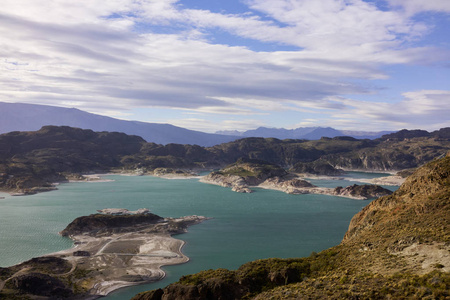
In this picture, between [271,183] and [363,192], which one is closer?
[363,192]

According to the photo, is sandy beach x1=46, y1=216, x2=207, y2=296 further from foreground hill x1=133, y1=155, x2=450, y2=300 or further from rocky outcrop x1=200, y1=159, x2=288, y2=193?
rocky outcrop x1=200, y1=159, x2=288, y2=193

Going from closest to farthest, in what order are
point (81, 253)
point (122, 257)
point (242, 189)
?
point (122, 257)
point (81, 253)
point (242, 189)

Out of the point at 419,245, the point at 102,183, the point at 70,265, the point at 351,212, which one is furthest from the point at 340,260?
the point at 102,183

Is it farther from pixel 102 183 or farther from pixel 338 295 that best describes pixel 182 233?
pixel 102 183

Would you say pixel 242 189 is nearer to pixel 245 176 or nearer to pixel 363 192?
pixel 245 176

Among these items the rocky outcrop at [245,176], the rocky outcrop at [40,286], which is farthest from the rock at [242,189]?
the rocky outcrop at [40,286]

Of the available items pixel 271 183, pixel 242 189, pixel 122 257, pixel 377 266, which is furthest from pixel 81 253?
pixel 271 183
